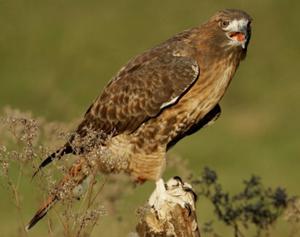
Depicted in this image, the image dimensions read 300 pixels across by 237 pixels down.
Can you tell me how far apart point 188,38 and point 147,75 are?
1.48ft

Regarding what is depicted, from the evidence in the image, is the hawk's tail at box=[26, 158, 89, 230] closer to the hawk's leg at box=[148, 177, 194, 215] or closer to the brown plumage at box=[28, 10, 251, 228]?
the brown plumage at box=[28, 10, 251, 228]

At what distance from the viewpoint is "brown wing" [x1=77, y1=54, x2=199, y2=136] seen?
862 cm

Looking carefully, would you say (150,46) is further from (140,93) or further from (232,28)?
(232,28)

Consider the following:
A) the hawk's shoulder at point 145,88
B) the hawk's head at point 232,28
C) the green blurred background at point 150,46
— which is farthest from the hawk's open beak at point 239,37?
the green blurred background at point 150,46

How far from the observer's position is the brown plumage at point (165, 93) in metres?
8.59

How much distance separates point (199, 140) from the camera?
20.3m

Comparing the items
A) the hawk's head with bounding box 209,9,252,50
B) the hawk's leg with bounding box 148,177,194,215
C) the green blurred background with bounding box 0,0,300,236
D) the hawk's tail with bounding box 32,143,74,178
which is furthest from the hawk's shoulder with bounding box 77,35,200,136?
the green blurred background with bounding box 0,0,300,236

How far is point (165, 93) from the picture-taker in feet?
28.4

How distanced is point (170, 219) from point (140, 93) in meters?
1.55

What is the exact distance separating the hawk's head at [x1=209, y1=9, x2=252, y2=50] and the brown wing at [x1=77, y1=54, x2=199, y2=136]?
0.99 ft

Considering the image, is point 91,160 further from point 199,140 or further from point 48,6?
point 48,6

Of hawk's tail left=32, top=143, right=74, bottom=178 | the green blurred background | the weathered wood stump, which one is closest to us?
hawk's tail left=32, top=143, right=74, bottom=178

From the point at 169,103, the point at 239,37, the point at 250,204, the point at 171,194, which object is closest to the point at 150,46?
the point at 250,204

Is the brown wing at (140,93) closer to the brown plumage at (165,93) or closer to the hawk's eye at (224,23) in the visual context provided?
the brown plumage at (165,93)
